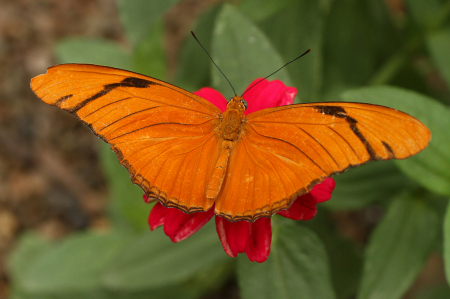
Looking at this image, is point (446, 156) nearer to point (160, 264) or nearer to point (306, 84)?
point (306, 84)

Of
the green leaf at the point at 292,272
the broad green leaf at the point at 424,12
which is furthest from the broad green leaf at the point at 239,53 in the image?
the broad green leaf at the point at 424,12

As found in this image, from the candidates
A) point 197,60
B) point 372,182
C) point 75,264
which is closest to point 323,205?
point 372,182

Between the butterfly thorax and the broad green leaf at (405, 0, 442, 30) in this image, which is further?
the broad green leaf at (405, 0, 442, 30)

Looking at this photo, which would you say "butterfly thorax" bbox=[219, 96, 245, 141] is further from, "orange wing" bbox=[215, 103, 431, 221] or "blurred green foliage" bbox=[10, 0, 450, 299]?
"blurred green foliage" bbox=[10, 0, 450, 299]

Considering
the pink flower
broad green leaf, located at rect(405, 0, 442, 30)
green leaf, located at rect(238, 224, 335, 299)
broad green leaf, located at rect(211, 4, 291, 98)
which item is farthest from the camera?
broad green leaf, located at rect(405, 0, 442, 30)

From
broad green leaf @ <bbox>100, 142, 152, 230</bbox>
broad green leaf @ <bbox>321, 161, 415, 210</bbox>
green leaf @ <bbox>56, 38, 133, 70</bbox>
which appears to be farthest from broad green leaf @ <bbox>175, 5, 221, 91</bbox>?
broad green leaf @ <bbox>321, 161, 415, 210</bbox>

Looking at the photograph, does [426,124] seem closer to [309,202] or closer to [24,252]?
[309,202]

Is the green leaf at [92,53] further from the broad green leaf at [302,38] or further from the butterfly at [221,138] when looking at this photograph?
the butterfly at [221,138]

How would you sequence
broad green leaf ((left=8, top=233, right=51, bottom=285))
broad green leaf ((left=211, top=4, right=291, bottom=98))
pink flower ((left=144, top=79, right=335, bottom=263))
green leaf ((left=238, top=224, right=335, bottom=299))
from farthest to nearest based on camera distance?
broad green leaf ((left=8, top=233, right=51, bottom=285))
broad green leaf ((left=211, top=4, right=291, bottom=98))
green leaf ((left=238, top=224, right=335, bottom=299))
pink flower ((left=144, top=79, right=335, bottom=263))
